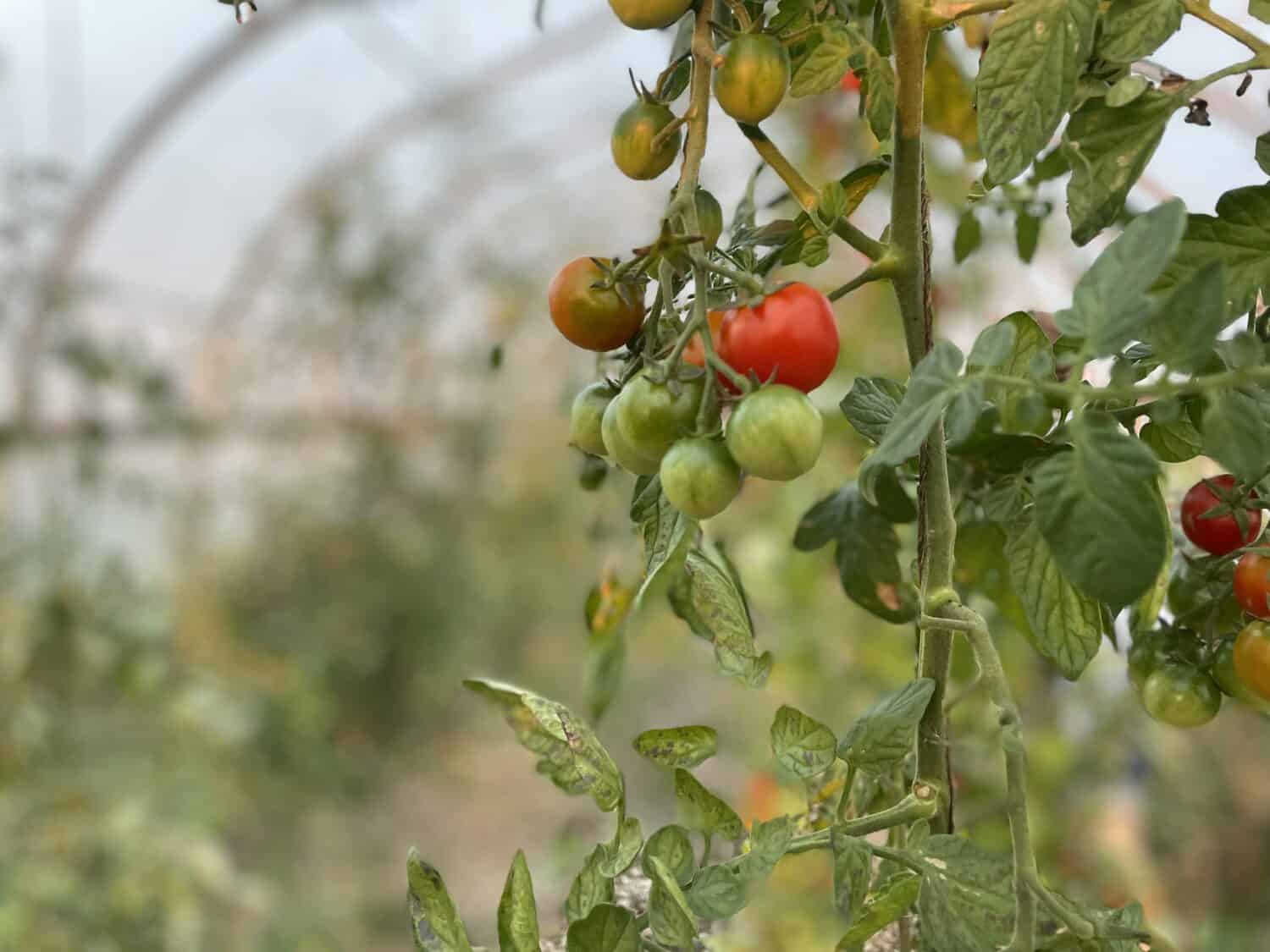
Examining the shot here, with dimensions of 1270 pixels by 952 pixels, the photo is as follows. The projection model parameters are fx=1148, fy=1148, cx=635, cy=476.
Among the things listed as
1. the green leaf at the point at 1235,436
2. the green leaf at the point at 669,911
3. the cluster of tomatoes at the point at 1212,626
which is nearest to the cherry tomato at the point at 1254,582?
the cluster of tomatoes at the point at 1212,626

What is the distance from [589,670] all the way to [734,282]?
12.6 inches

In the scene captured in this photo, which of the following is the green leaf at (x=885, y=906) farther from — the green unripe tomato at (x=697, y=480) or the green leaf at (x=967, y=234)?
the green leaf at (x=967, y=234)

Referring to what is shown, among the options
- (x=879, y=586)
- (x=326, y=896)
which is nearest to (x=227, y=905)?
(x=326, y=896)

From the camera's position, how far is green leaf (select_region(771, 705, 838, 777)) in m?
0.37

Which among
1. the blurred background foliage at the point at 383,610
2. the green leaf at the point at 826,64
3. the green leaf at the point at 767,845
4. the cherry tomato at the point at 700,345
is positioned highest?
the blurred background foliage at the point at 383,610

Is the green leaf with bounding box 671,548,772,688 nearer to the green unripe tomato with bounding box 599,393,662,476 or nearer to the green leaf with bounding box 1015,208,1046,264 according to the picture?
the green unripe tomato with bounding box 599,393,662,476

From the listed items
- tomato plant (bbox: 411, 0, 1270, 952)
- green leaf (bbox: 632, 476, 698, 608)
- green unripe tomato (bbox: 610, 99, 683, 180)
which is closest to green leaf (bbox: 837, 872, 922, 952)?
tomato plant (bbox: 411, 0, 1270, 952)

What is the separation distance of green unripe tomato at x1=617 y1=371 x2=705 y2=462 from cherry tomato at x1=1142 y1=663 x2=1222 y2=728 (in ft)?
0.69

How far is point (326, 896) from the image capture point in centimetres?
341

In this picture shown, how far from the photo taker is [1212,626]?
0.43 metres

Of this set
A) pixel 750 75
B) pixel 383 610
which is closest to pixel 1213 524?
pixel 750 75

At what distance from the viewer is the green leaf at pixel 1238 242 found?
34 cm

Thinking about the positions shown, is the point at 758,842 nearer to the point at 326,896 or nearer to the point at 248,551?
the point at 326,896

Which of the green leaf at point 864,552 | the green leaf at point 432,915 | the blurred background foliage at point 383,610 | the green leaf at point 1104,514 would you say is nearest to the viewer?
the green leaf at point 1104,514
